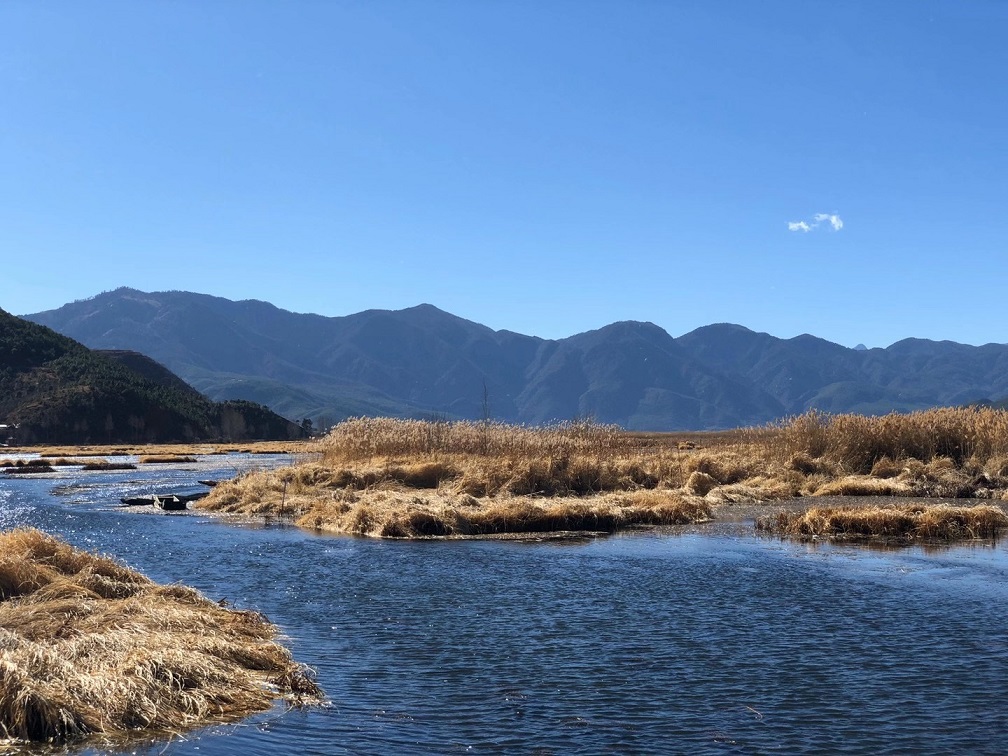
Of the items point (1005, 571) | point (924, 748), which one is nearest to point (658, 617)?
point (924, 748)

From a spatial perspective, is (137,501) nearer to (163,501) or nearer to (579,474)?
(163,501)

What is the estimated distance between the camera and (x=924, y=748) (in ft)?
29.9

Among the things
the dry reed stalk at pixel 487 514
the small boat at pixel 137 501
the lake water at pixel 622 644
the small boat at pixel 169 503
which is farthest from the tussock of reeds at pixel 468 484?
the lake water at pixel 622 644

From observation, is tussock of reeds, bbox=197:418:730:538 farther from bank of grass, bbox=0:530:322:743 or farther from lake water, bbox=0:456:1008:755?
bank of grass, bbox=0:530:322:743

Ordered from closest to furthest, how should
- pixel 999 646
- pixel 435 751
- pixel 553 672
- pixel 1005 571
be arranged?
1. pixel 435 751
2. pixel 553 672
3. pixel 999 646
4. pixel 1005 571

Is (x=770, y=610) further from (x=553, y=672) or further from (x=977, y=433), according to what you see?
(x=977, y=433)

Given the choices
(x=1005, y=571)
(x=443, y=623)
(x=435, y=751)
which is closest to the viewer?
(x=435, y=751)

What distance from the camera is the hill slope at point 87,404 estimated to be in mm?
124938

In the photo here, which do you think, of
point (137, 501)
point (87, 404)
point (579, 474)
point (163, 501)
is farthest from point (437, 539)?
point (87, 404)

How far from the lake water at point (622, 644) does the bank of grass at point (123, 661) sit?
0.50 meters

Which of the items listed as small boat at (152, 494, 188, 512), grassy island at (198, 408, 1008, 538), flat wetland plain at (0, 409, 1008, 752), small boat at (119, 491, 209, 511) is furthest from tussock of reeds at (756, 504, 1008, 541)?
small boat at (119, 491, 209, 511)

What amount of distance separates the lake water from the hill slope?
113468 mm

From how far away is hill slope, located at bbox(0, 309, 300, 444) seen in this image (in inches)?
4919

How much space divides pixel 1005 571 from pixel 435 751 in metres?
14.0
